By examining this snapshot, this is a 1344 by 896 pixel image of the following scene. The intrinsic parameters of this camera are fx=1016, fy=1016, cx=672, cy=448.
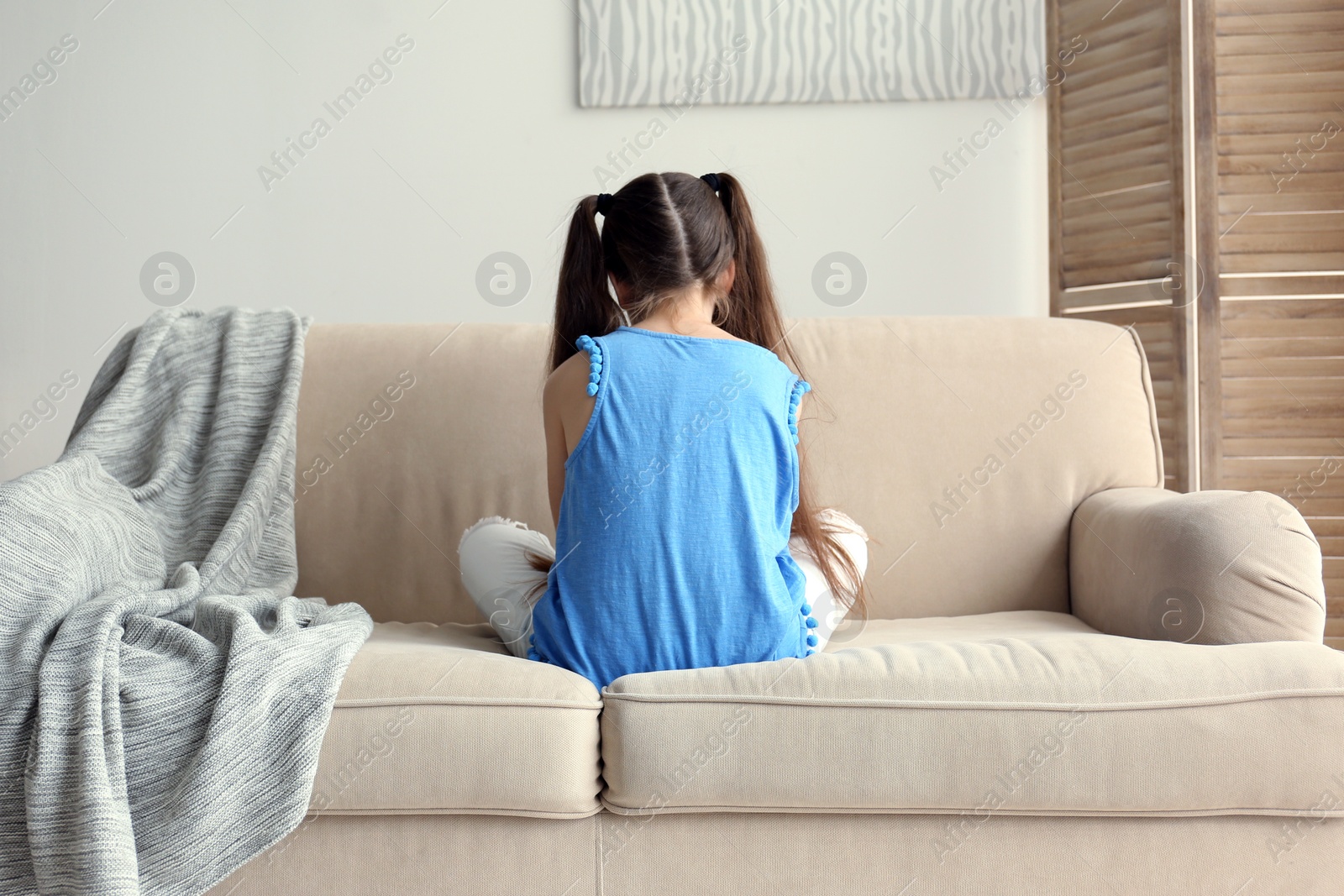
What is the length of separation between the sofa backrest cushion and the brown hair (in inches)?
8.3

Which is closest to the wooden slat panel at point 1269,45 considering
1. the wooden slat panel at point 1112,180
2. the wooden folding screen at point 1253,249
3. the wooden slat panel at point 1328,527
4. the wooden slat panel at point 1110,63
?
the wooden folding screen at point 1253,249

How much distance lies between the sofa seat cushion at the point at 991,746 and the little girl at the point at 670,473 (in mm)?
119

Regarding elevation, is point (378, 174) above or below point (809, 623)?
above

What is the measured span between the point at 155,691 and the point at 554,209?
77.0 inches

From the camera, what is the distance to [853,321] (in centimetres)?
178

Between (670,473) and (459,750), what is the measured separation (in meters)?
0.37

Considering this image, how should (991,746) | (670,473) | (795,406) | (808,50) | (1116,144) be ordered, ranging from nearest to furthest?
(991,746), (670,473), (795,406), (1116,144), (808,50)

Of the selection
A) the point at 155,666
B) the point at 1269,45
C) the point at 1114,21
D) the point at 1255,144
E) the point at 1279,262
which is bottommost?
the point at 155,666

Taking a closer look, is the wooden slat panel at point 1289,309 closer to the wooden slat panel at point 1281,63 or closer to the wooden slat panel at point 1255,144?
the wooden slat panel at point 1255,144

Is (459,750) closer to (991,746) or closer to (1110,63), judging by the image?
(991,746)

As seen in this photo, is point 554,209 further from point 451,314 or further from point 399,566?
point 399,566

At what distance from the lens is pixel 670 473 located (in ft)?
3.80

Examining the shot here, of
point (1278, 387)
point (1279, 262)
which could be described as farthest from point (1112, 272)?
point (1278, 387)

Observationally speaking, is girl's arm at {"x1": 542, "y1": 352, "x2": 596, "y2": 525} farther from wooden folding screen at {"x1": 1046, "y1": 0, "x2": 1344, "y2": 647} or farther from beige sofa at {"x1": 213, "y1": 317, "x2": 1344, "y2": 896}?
wooden folding screen at {"x1": 1046, "y1": 0, "x2": 1344, "y2": 647}
